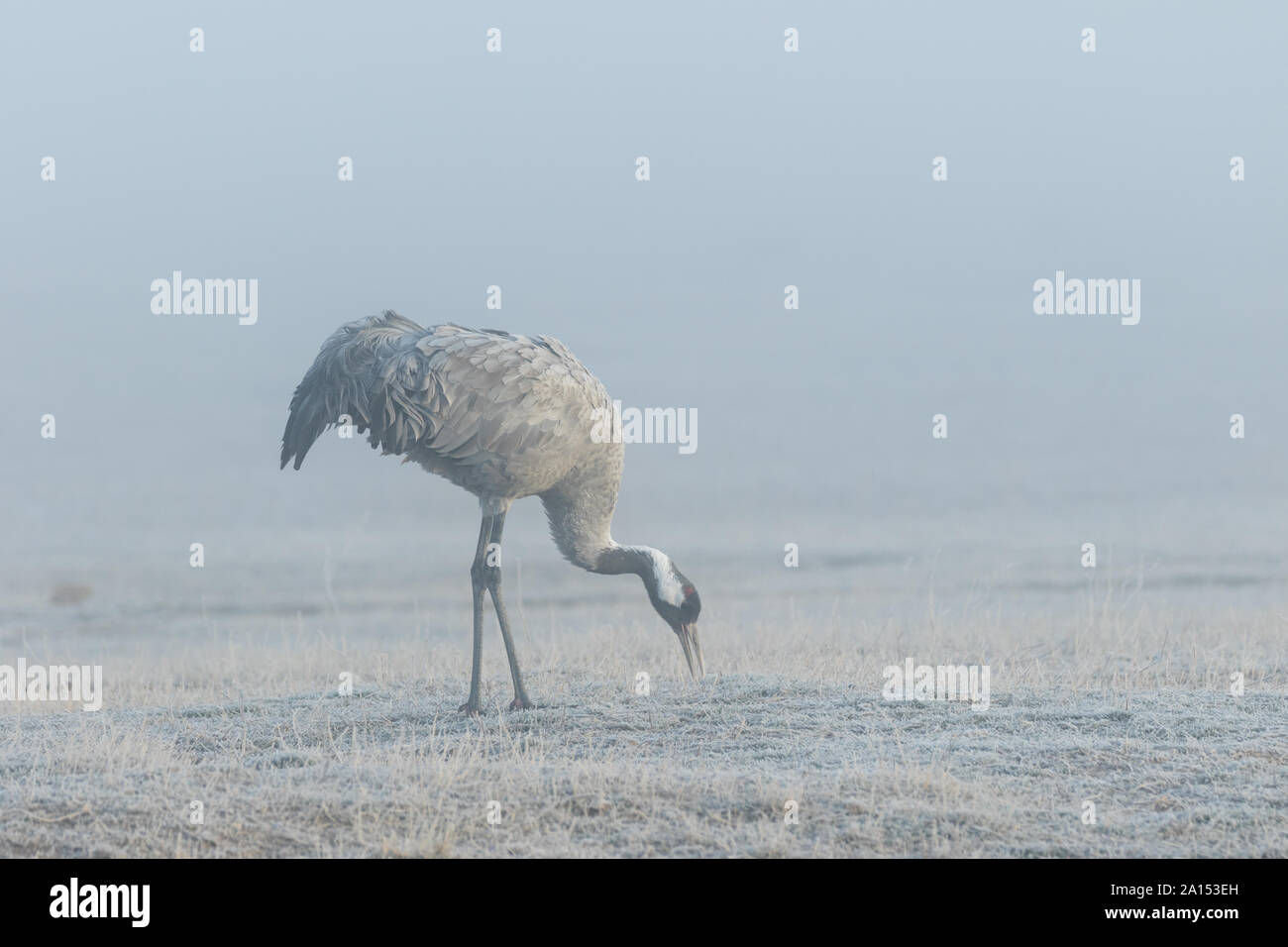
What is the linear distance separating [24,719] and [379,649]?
3.87m

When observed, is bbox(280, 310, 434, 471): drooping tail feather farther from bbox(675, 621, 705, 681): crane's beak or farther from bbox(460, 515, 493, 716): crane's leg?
bbox(675, 621, 705, 681): crane's beak


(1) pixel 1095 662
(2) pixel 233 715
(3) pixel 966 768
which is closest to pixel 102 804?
(2) pixel 233 715

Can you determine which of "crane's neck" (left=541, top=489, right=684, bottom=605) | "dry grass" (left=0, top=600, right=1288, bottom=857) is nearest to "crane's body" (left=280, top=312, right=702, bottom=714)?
"crane's neck" (left=541, top=489, right=684, bottom=605)

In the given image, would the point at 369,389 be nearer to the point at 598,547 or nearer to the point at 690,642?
the point at 598,547

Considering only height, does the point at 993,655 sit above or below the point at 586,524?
below

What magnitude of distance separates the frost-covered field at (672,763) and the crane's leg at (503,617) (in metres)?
0.18

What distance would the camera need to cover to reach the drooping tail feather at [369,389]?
887 cm

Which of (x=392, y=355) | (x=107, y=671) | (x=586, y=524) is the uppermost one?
(x=392, y=355)

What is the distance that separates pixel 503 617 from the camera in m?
9.50

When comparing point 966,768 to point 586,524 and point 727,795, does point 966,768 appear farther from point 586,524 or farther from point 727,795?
point 586,524

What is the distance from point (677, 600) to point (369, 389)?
2635 millimetres

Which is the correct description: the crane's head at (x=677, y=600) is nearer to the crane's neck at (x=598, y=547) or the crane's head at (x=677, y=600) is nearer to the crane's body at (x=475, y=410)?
the crane's neck at (x=598, y=547)

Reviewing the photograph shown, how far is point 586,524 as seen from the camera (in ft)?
32.6
